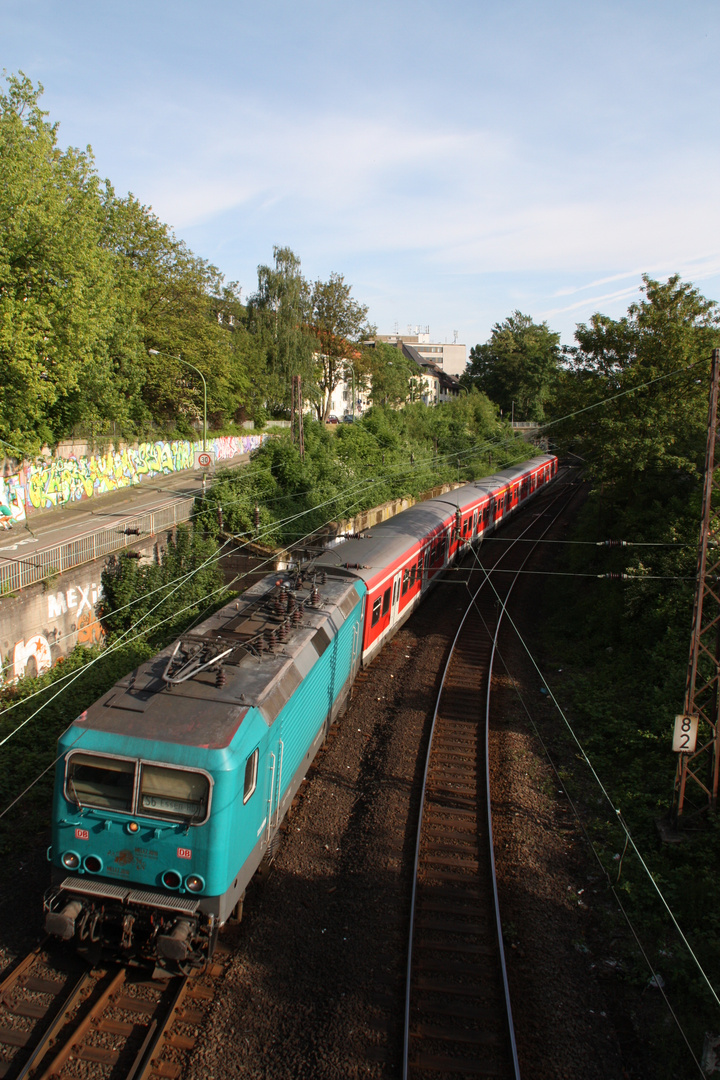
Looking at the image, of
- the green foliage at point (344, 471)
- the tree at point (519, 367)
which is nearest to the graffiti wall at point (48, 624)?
the green foliage at point (344, 471)

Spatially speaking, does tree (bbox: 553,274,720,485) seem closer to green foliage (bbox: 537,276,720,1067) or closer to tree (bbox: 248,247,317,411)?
green foliage (bbox: 537,276,720,1067)

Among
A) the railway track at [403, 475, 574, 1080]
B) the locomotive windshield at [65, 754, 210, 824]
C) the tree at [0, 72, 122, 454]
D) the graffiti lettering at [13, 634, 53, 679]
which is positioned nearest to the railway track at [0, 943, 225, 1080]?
the locomotive windshield at [65, 754, 210, 824]

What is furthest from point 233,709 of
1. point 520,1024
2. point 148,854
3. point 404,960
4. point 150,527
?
point 150,527

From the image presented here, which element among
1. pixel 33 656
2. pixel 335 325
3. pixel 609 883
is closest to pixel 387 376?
pixel 335 325

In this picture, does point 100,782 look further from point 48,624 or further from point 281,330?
point 281,330

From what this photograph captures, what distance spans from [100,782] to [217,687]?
1.65 metres

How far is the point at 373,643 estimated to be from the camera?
15.7m

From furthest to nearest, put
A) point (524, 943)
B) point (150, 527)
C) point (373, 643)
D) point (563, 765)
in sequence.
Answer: point (150, 527), point (373, 643), point (563, 765), point (524, 943)

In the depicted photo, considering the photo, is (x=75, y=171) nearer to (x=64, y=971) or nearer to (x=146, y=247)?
(x=146, y=247)

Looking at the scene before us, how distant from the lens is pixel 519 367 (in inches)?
3184

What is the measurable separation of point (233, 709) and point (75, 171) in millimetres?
23038

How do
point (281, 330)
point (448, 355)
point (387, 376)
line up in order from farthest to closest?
point (448, 355)
point (387, 376)
point (281, 330)

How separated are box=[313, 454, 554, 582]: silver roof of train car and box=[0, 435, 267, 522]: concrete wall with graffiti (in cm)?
1243

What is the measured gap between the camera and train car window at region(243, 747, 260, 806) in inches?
293
